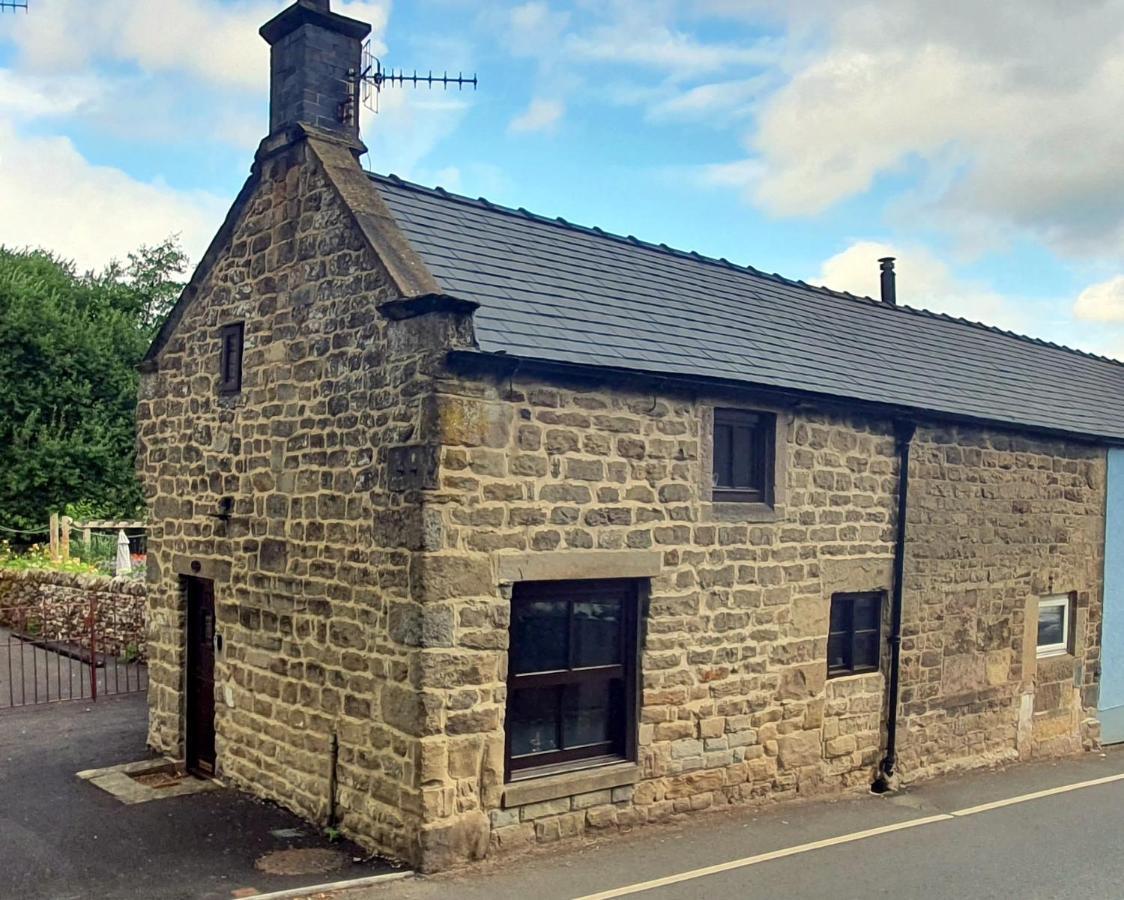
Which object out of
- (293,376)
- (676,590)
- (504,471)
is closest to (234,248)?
(293,376)

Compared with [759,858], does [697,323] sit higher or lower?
higher

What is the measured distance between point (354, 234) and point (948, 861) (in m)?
7.50

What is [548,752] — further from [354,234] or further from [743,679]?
[354,234]

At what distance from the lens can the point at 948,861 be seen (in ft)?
28.1

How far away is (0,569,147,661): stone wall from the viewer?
16.3 meters

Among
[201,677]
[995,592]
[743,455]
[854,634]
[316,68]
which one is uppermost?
[316,68]

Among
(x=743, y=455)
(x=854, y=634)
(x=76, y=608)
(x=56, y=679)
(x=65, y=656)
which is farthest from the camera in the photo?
(x=76, y=608)

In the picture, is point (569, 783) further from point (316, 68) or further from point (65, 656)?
point (65, 656)

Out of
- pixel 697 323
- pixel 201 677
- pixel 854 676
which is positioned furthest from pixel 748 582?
pixel 201 677

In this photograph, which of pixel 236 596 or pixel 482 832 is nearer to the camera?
pixel 482 832

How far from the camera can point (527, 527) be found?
8078 millimetres

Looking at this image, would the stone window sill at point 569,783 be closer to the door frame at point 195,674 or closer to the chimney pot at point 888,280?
the door frame at point 195,674

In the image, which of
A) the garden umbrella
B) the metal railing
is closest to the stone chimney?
the metal railing

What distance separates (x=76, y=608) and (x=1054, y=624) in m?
16.3
